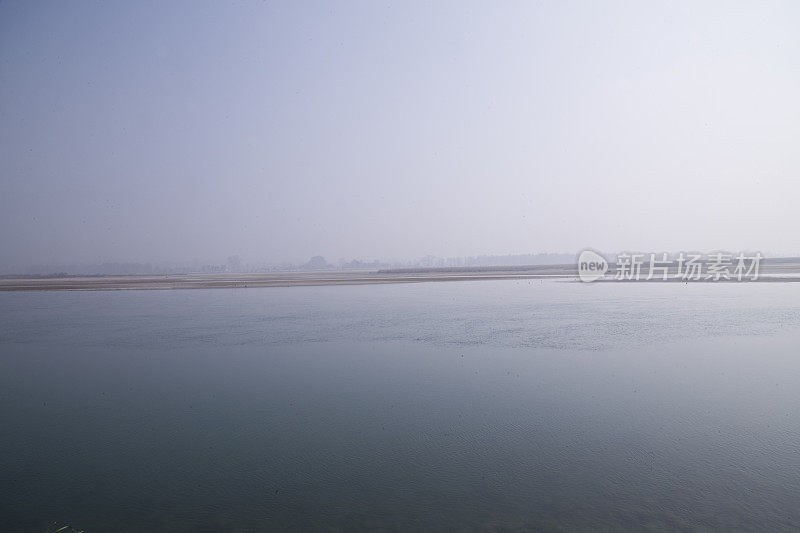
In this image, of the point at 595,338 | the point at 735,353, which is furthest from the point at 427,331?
the point at 735,353

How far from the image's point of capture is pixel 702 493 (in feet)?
19.2

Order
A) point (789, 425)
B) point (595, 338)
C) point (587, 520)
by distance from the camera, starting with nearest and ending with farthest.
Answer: point (587, 520), point (789, 425), point (595, 338)

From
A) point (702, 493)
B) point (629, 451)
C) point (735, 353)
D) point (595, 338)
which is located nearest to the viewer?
point (702, 493)

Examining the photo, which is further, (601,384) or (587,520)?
(601,384)

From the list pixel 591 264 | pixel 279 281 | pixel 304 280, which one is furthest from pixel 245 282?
pixel 591 264

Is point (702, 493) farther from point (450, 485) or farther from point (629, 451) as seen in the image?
point (450, 485)

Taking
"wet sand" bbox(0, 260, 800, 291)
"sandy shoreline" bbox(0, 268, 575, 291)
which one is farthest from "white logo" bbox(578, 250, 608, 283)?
"sandy shoreline" bbox(0, 268, 575, 291)

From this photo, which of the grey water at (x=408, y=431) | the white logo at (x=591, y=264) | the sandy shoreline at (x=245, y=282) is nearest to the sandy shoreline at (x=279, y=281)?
the sandy shoreline at (x=245, y=282)

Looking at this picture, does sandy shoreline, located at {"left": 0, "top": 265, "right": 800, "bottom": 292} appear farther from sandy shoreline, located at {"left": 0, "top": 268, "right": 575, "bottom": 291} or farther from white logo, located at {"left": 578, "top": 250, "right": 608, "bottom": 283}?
white logo, located at {"left": 578, "top": 250, "right": 608, "bottom": 283}

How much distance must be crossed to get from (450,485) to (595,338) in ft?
39.0

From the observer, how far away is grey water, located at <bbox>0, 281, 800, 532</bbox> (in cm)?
568

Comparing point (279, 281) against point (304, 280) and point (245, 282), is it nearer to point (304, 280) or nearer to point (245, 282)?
point (304, 280)

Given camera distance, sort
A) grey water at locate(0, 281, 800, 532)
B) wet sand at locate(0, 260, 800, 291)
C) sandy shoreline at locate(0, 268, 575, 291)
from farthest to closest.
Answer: sandy shoreline at locate(0, 268, 575, 291) → wet sand at locate(0, 260, 800, 291) → grey water at locate(0, 281, 800, 532)

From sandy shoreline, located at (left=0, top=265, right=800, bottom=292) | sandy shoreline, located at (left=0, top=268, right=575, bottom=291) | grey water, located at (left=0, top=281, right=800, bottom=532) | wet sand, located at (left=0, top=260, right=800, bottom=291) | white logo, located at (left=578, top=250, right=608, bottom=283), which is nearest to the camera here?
grey water, located at (left=0, top=281, right=800, bottom=532)
